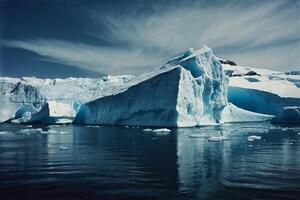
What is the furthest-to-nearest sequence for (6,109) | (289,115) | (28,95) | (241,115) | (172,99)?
1. (28,95)
2. (6,109)
3. (241,115)
4. (289,115)
5. (172,99)

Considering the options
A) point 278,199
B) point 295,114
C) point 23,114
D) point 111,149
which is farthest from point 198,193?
point 23,114

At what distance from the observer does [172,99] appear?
119 feet

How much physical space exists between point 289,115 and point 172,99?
62.5ft

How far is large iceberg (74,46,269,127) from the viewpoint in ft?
121

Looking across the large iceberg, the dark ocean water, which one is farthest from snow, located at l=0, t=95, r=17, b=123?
the dark ocean water

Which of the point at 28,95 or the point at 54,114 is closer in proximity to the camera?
the point at 54,114

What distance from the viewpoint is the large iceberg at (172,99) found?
3684 cm

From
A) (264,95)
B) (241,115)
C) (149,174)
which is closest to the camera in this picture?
(149,174)

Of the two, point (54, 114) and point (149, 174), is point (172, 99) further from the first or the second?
point (149, 174)

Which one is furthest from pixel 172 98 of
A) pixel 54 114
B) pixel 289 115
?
pixel 289 115

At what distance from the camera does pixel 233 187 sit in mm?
9375

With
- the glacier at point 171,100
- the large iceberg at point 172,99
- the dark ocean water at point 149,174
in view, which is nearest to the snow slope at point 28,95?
the glacier at point 171,100

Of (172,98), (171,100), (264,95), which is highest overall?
(264,95)

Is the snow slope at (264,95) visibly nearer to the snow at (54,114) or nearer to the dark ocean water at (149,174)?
the snow at (54,114)
